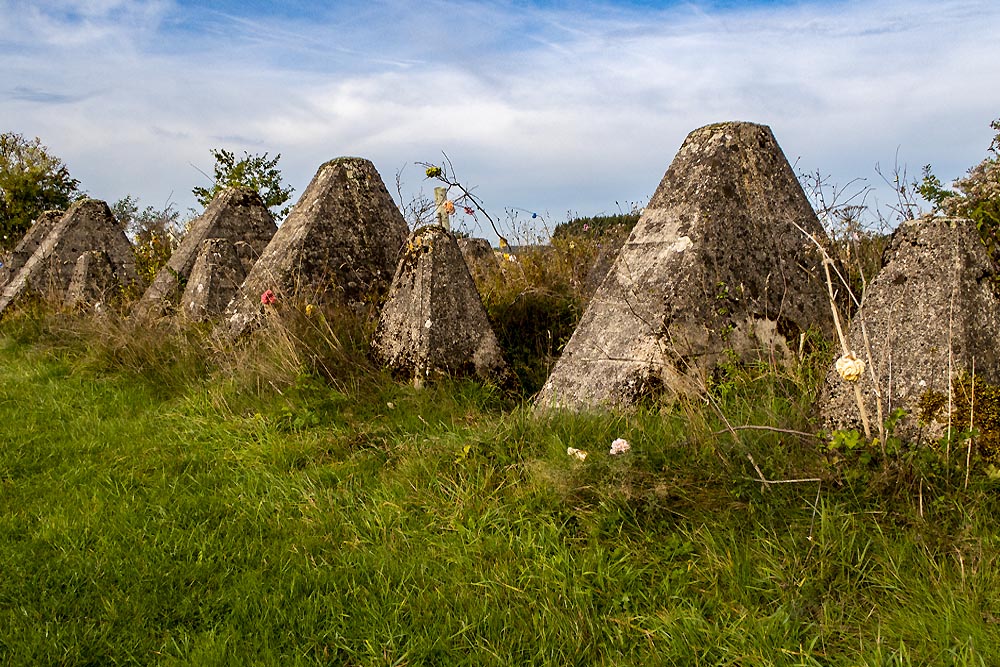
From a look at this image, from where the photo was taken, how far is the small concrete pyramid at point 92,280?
31.3ft

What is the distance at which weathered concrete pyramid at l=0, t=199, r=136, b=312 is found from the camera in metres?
10.8

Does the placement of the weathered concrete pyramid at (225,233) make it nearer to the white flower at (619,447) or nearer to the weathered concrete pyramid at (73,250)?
the weathered concrete pyramid at (73,250)

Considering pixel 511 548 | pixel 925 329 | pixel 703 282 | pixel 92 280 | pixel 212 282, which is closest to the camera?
Result: pixel 511 548

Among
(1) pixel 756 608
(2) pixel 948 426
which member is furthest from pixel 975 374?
(1) pixel 756 608

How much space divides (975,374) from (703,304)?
5.08 feet

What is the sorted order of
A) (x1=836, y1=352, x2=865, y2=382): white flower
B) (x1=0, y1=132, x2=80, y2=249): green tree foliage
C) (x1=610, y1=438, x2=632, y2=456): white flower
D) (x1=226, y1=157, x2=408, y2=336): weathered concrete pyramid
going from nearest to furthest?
1. (x1=836, y1=352, x2=865, y2=382): white flower
2. (x1=610, y1=438, x2=632, y2=456): white flower
3. (x1=226, y1=157, x2=408, y2=336): weathered concrete pyramid
4. (x1=0, y1=132, x2=80, y2=249): green tree foliage

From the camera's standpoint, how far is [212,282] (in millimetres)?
7664

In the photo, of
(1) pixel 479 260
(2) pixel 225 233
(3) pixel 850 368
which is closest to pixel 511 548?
(3) pixel 850 368

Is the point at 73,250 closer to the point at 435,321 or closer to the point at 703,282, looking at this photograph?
the point at 435,321

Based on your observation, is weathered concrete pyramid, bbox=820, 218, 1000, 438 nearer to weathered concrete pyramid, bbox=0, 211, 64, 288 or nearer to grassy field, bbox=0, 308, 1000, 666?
grassy field, bbox=0, 308, 1000, 666

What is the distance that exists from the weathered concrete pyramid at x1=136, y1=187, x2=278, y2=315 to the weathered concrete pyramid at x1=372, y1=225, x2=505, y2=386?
394cm

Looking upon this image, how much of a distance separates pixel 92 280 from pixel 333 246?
15.9 feet

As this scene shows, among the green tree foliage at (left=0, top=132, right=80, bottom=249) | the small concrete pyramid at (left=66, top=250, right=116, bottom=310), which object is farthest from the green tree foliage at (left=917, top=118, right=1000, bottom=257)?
the green tree foliage at (left=0, top=132, right=80, bottom=249)

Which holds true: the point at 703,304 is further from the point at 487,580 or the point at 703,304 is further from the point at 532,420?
the point at 487,580
